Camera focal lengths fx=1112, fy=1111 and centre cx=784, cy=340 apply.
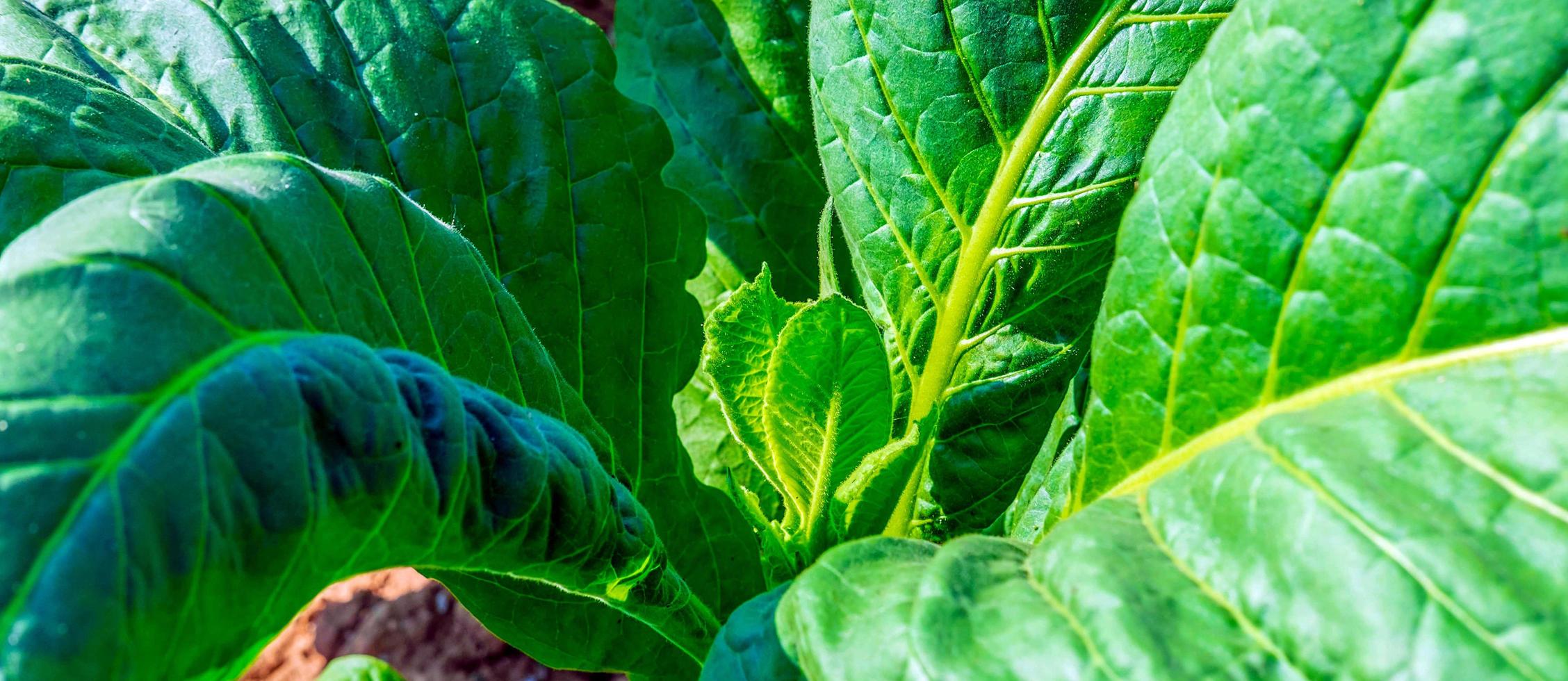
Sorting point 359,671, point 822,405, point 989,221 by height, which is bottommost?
point 359,671

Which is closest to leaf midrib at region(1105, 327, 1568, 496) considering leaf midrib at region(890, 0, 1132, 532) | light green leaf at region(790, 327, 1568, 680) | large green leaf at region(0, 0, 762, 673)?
light green leaf at region(790, 327, 1568, 680)

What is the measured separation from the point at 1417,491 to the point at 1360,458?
4 cm

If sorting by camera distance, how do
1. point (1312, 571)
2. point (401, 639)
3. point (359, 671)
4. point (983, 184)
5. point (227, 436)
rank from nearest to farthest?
point (227, 436)
point (1312, 571)
point (983, 184)
point (359, 671)
point (401, 639)

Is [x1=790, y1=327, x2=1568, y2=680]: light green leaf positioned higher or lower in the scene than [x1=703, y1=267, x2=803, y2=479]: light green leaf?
higher

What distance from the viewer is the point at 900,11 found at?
1.30m

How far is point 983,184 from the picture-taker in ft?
4.51

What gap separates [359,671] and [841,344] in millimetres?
869

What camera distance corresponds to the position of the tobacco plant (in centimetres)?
61

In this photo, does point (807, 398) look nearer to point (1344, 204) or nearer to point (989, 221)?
point (989, 221)

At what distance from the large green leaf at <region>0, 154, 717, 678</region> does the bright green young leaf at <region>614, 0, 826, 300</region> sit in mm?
896

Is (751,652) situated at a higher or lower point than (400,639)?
higher

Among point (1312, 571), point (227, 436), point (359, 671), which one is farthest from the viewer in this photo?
point (359, 671)

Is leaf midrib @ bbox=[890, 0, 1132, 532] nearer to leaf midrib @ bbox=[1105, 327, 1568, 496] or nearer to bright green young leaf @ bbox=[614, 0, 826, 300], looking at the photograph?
A: leaf midrib @ bbox=[1105, 327, 1568, 496]

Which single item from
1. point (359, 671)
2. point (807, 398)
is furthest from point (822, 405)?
point (359, 671)
